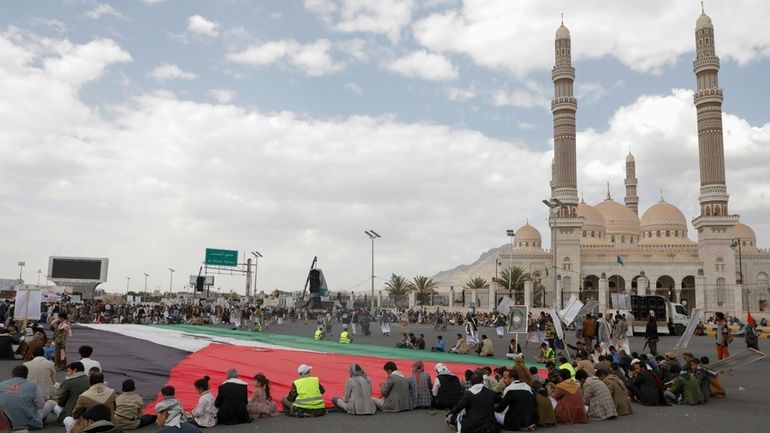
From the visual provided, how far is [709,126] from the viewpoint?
64250 mm

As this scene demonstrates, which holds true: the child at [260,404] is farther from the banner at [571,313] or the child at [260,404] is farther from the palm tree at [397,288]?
the palm tree at [397,288]

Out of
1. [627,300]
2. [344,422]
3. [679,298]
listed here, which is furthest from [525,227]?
[344,422]

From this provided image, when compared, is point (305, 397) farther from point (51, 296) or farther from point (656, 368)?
point (51, 296)

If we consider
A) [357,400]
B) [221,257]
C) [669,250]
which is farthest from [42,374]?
[669,250]

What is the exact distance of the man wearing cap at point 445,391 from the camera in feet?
36.9

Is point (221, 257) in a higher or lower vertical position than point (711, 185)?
lower

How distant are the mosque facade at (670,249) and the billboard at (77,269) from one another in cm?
4505

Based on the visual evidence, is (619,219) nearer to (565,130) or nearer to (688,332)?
(565,130)

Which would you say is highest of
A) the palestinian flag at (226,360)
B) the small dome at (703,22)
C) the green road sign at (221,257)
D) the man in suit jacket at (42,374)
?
the small dome at (703,22)

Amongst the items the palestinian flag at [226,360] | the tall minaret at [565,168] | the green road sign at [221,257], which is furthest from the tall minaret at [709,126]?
the palestinian flag at [226,360]

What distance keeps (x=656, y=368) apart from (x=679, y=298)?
63.9 m

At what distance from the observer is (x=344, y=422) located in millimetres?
10172

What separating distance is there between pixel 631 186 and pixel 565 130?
115 ft

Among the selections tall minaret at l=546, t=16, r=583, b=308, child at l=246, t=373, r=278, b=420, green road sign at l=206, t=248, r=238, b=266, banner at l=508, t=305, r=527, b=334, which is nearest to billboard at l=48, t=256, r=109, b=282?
green road sign at l=206, t=248, r=238, b=266
